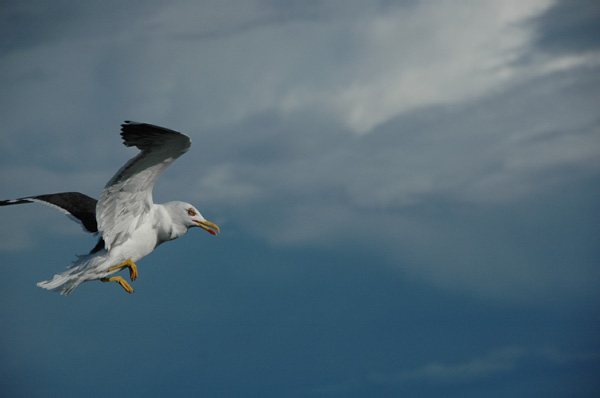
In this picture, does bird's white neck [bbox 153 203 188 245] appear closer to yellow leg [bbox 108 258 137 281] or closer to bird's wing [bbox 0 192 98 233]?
yellow leg [bbox 108 258 137 281]

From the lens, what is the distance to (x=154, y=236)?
19625 millimetres

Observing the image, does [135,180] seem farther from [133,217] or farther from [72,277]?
[72,277]

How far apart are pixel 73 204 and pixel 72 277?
3.16 m

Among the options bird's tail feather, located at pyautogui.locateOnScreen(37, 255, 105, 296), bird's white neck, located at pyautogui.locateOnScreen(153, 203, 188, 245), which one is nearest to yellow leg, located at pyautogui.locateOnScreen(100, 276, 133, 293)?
bird's tail feather, located at pyautogui.locateOnScreen(37, 255, 105, 296)

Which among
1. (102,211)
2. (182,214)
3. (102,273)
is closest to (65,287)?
(102,273)

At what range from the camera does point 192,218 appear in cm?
2036

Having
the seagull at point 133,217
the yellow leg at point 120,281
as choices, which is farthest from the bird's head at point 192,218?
the yellow leg at point 120,281

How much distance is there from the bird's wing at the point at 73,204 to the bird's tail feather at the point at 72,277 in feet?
4.80

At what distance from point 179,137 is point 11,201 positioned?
6.55 metres

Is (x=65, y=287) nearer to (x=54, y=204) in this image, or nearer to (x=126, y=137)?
(x=54, y=204)

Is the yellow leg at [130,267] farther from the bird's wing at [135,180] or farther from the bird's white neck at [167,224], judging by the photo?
the bird's white neck at [167,224]

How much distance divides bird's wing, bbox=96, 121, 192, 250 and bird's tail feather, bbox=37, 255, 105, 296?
0.64 meters

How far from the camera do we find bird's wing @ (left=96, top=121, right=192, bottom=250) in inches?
663

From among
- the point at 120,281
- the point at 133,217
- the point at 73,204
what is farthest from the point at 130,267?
the point at 73,204
